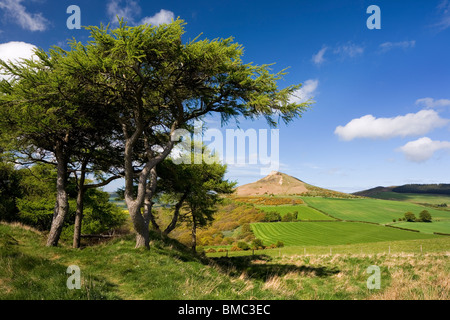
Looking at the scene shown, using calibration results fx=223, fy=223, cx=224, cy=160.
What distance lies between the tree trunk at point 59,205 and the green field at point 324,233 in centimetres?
4592

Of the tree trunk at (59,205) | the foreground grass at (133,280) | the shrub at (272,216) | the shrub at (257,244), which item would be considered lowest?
the shrub at (257,244)

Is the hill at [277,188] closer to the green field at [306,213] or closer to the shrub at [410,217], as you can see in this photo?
the green field at [306,213]

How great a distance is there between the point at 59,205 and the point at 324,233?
58.7 m

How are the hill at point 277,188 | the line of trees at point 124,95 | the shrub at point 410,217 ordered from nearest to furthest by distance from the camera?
the line of trees at point 124,95 → the shrub at point 410,217 → the hill at point 277,188

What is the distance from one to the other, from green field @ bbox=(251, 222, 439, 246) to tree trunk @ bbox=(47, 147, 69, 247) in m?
45.9

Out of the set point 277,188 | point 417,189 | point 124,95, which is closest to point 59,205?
point 124,95

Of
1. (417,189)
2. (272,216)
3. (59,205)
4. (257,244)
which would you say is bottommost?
(257,244)

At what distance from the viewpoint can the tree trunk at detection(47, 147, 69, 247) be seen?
42.7 feet

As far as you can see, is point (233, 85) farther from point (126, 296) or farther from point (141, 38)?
point (126, 296)

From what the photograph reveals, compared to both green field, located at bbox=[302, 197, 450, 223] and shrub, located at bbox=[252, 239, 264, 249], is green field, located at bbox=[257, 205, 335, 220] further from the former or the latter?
shrub, located at bbox=[252, 239, 264, 249]

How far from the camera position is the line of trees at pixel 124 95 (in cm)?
970

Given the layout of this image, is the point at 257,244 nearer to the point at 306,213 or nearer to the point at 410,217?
the point at 306,213

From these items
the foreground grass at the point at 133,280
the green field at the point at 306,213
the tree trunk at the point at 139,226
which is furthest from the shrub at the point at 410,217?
the tree trunk at the point at 139,226

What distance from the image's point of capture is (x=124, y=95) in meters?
12.2
